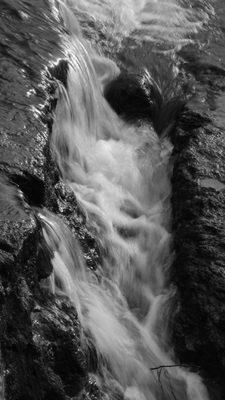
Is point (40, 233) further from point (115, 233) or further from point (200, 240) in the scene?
point (200, 240)

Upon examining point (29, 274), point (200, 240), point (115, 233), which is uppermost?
point (200, 240)

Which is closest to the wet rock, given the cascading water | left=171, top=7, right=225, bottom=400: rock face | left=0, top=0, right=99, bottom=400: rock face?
left=171, top=7, right=225, bottom=400: rock face

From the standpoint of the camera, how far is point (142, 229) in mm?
6840

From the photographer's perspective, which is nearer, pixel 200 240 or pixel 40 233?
pixel 40 233

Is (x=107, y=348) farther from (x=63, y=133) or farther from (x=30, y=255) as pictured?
(x=63, y=133)

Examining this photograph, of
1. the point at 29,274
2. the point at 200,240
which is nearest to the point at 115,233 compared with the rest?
the point at 200,240

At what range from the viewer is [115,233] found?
657 centimetres

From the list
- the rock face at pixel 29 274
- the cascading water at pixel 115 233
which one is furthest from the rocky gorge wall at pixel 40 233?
the cascading water at pixel 115 233

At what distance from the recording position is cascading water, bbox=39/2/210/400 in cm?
532

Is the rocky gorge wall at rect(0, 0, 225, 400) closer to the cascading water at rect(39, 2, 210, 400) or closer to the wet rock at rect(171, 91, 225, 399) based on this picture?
the wet rock at rect(171, 91, 225, 399)

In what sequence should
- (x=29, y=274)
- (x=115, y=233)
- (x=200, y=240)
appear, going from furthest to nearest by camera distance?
1. (x=115, y=233)
2. (x=200, y=240)
3. (x=29, y=274)

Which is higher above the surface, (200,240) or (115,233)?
(200,240)

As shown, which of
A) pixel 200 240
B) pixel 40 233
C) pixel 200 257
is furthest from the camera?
pixel 200 240

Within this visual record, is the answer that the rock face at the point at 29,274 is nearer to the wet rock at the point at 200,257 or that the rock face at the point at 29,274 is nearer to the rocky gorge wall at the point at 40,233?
the rocky gorge wall at the point at 40,233
